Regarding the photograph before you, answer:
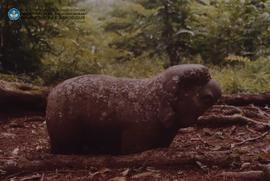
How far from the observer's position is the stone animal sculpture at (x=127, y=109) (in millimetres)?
4664

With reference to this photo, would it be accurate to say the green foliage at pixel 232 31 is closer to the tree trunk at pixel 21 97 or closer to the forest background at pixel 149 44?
the forest background at pixel 149 44

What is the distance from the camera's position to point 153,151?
464 cm

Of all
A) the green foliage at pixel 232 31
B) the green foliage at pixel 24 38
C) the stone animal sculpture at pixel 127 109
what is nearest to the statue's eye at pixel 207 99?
the stone animal sculpture at pixel 127 109

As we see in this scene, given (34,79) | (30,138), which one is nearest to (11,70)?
(34,79)

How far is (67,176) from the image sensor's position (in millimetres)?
4449

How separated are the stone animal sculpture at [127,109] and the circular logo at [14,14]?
14.1 ft

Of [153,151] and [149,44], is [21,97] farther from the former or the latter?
[149,44]

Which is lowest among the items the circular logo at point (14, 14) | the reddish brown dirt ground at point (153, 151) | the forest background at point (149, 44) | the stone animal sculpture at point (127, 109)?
the reddish brown dirt ground at point (153, 151)

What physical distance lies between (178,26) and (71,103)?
6.65 meters

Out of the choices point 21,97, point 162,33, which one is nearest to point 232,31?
point 162,33

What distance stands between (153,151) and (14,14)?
523 centimetres

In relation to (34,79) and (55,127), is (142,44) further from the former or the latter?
(55,127)

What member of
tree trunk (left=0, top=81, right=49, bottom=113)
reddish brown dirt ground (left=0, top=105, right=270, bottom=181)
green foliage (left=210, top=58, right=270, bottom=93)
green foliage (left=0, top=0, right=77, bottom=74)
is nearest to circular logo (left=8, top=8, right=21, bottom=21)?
green foliage (left=0, top=0, right=77, bottom=74)

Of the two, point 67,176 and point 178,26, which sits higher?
point 178,26
